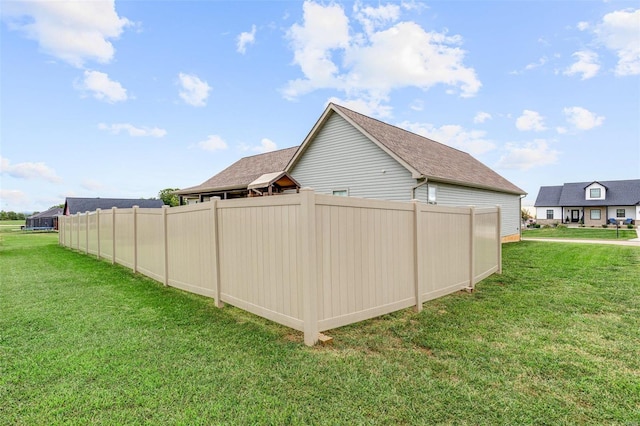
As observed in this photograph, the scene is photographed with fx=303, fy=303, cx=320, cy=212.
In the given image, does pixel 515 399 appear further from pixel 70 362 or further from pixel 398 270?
pixel 70 362

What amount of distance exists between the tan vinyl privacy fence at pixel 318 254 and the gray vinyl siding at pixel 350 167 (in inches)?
178

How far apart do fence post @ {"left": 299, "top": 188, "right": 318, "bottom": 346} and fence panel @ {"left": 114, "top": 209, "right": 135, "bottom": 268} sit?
261 inches

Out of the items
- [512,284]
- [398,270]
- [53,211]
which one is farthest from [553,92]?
[53,211]

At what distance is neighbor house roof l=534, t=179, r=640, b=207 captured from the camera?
97.6 ft

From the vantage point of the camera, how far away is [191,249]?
18.6 feet

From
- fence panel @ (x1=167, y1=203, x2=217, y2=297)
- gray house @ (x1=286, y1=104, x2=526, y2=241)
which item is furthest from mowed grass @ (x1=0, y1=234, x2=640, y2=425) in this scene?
gray house @ (x1=286, y1=104, x2=526, y2=241)

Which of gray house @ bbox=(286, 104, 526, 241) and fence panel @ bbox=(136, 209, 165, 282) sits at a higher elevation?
gray house @ bbox=(286, 104, 526, 241)

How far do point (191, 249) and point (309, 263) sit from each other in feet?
10.6

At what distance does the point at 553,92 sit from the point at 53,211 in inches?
2431

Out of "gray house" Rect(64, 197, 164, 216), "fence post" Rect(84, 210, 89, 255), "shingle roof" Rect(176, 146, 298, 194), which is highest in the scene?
"shingle roof" Rect(176, 146, 298, 194)

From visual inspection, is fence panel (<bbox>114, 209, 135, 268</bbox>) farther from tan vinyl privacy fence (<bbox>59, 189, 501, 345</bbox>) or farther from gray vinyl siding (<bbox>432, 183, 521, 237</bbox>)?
gray vinyl siding (<bbox>432, 183, 521, 237</bbox>)

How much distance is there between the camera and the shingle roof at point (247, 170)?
17172mm

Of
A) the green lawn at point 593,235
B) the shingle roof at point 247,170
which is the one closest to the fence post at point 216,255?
the shingle roof at point 247,170

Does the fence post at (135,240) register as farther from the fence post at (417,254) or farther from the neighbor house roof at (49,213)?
the neighbor house roof at (49,213)
